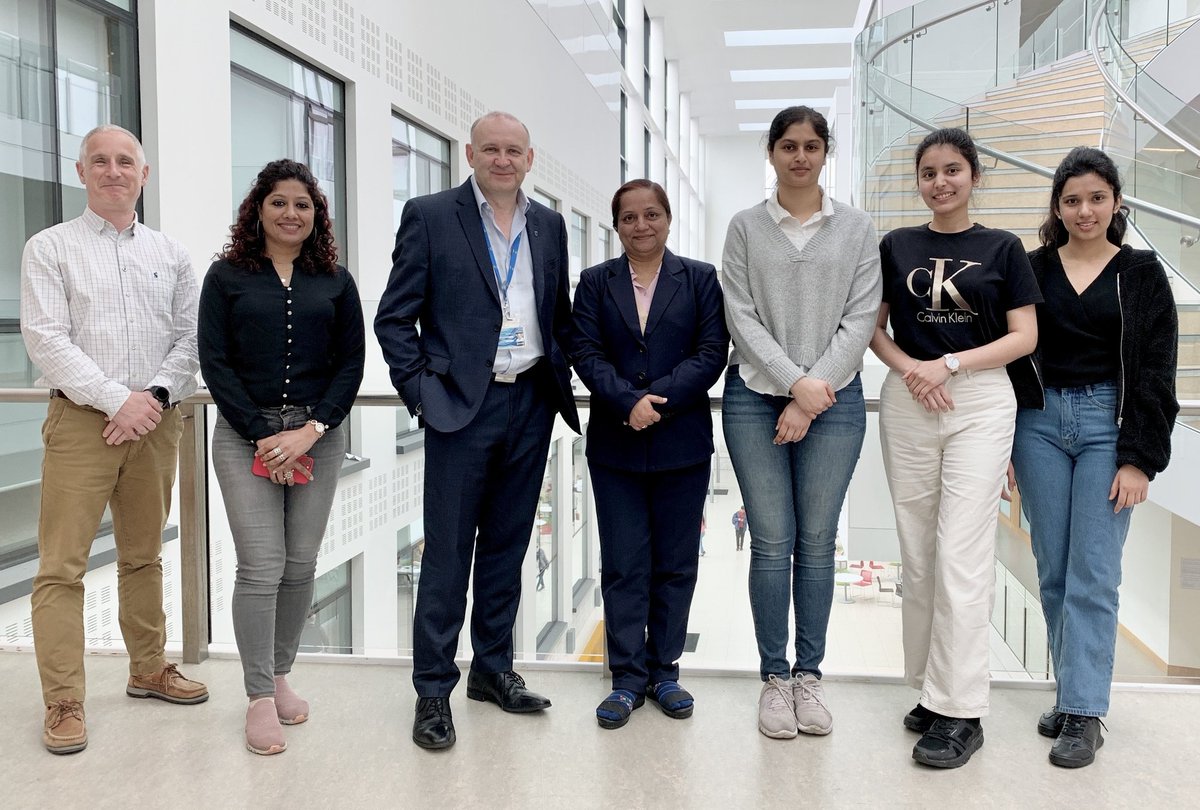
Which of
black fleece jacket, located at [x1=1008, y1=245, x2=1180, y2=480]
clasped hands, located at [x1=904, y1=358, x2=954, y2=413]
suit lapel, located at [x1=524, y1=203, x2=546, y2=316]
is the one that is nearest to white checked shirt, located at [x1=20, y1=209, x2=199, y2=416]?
suit lapel, located at [x1=524, y1=203, x2=546, y2=316]

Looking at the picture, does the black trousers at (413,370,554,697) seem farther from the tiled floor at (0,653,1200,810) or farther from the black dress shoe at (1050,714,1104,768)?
the black dress shoe at (1050,714,1104,768)

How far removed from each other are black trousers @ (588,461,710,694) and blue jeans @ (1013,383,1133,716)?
93 cm

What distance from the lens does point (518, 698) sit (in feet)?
9.01

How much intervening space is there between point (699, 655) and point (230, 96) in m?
3.77

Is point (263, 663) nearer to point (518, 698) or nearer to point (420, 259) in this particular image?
point (518, 698)

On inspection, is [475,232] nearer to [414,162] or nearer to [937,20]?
[414,162]

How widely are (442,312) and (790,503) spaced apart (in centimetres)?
113

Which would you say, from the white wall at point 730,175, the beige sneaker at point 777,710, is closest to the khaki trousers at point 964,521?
the beige sneaker at point 777,710

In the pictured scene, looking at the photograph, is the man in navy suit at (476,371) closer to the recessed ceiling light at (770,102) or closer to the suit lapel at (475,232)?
the suit lapel at (475,232)

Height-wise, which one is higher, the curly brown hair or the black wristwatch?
the curly brown hair

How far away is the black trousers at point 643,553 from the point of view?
271cm

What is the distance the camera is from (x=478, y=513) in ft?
8.87

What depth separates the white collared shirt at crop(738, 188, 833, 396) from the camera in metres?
2.59

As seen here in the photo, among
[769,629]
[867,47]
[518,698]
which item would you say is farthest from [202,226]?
[867,47]
